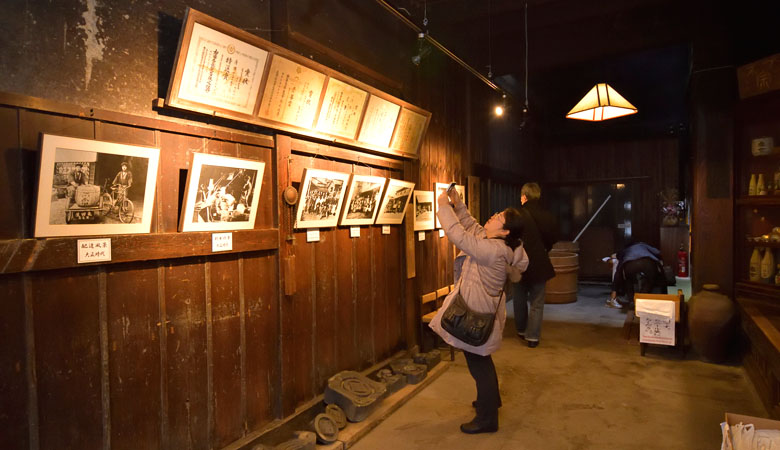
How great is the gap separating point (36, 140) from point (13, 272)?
641 millimetres

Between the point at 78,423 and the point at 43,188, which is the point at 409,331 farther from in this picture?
the point at 43,188

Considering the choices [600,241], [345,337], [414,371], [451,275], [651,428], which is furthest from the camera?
[600,241]

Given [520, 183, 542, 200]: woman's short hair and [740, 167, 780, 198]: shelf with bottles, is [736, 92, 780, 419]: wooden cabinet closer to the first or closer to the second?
[740, 167, 780, 198]: shelf with bottles

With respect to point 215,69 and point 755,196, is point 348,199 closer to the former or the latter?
point 215,69

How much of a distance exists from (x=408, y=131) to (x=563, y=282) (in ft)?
18.0

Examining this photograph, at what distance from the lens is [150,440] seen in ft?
8.80

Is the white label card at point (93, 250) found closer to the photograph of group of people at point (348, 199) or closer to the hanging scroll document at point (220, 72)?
the hanging scroll document at point (220, 72)

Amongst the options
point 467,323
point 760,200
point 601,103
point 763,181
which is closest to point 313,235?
point 467,323

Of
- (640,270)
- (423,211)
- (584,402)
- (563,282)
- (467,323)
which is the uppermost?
(423,211)

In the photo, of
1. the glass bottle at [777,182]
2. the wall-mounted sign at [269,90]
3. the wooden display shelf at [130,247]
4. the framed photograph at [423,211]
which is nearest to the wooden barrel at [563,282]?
the glass bottle at [777,182]

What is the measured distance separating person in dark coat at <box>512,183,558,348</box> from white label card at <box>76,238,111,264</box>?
4.89m

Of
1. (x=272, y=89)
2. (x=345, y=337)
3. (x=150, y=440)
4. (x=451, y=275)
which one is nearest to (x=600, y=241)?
(x=451, y=275)

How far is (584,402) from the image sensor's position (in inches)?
172

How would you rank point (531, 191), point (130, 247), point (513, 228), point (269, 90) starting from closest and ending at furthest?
point (130, 247) < point (269, 90) < point (513, 228) < point (531, 191)
